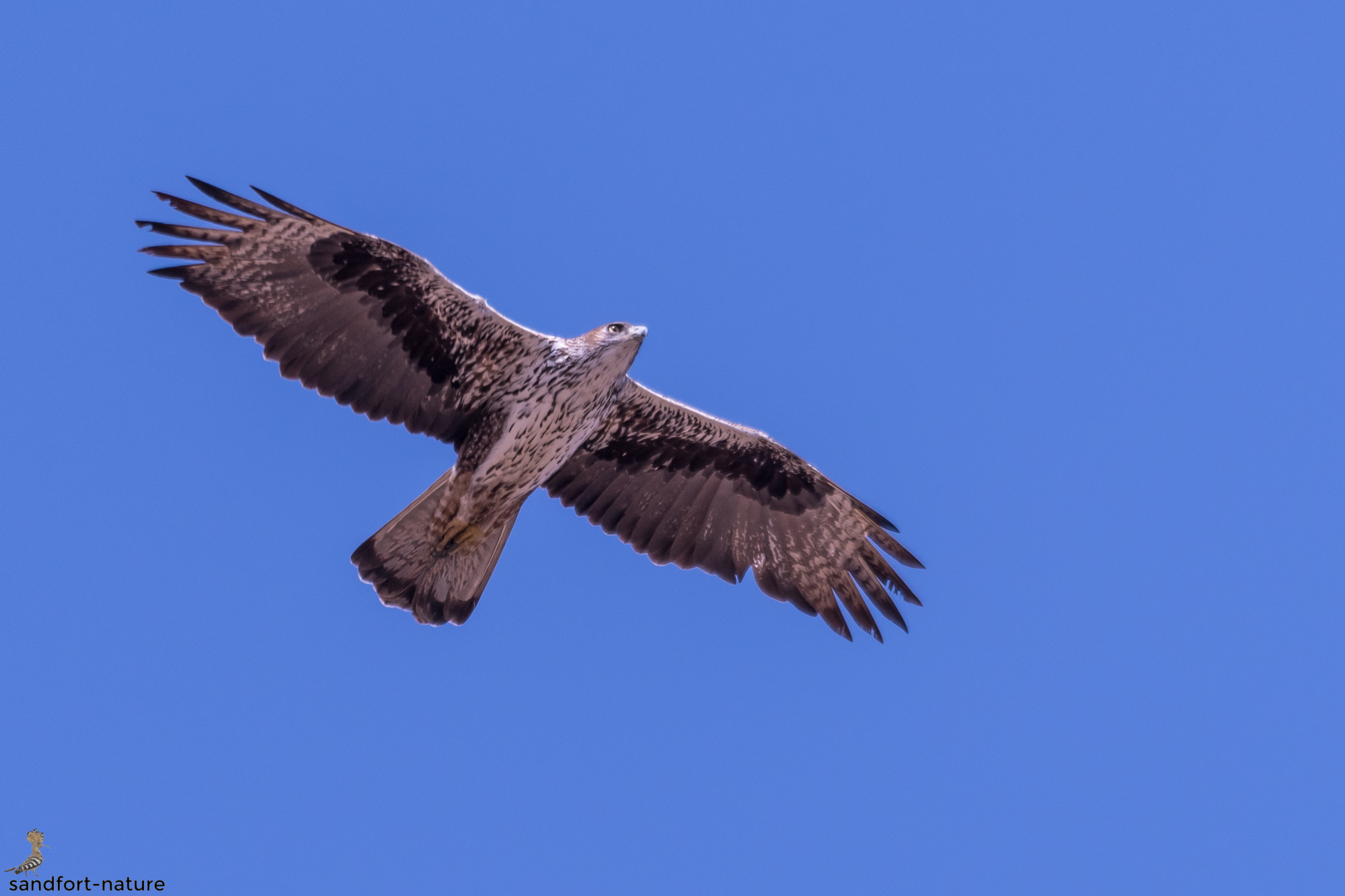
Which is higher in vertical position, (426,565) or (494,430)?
(494,430)

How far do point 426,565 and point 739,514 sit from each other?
2650 mm

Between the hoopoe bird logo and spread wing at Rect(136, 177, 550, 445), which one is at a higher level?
spread wing at Rect(136, 177, 550, 445)

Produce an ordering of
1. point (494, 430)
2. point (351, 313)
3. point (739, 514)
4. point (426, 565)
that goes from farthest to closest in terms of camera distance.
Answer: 1. point (739, 514)
2. point (426, 565)
3. point (494, 430)
4. point (351, 313)

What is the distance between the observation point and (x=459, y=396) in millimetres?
10430

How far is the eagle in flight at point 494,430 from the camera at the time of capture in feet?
32.0

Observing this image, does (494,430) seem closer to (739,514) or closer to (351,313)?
(351,313)

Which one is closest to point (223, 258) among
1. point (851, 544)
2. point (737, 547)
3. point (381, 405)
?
point (381, 405)

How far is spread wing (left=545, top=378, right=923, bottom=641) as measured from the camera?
11297mm

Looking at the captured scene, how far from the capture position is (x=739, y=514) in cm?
1160

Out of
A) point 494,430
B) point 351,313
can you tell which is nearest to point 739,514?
point 494,430

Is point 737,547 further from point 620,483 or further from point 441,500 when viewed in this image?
point 441,500

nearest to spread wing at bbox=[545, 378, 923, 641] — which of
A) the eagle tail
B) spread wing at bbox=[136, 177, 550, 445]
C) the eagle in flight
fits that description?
the eagle in flight

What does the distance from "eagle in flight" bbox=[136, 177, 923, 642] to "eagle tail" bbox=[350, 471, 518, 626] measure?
1 cm

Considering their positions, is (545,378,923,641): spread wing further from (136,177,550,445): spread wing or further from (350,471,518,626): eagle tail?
(136,177,550,445): spread wing
